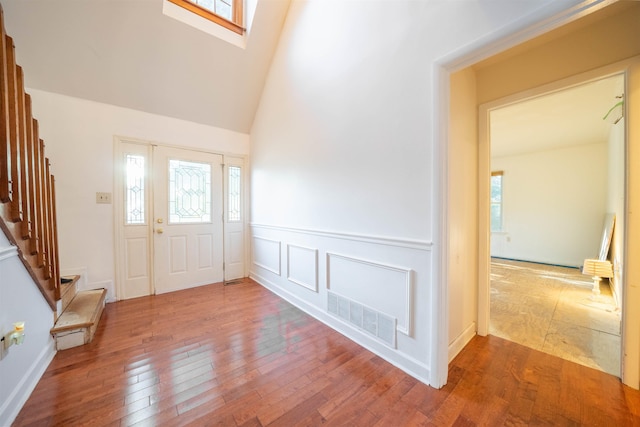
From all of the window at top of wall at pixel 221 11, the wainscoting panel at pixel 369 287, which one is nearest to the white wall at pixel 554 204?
the wainscoting panel at pixel 369 287

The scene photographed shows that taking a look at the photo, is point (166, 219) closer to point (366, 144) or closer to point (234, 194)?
point (234, 194)

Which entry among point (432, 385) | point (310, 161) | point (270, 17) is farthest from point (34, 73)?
point (432, 385)

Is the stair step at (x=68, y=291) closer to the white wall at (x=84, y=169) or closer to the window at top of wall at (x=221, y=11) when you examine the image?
the white wall at (x=84, y=169)

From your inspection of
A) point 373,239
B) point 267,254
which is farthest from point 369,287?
point 267,254

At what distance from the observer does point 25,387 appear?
1.45 m

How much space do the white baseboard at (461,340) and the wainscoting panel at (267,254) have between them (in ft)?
6.96

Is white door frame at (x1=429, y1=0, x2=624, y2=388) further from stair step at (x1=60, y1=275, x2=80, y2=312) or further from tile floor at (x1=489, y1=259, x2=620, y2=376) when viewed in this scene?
stair step at (x1=60, y1=275, x2=80, y2=312)

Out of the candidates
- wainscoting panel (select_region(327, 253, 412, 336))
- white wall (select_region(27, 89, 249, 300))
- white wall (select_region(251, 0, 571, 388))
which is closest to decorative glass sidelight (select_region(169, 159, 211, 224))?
white wall (select_region(27, 89, 249, 300))

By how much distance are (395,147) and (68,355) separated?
307cm

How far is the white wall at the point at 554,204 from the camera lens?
4586mm

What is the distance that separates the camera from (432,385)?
5.10 ft

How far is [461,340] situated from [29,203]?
3503 mm

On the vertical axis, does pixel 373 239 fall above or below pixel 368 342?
above

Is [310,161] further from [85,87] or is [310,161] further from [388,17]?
[85,87]
